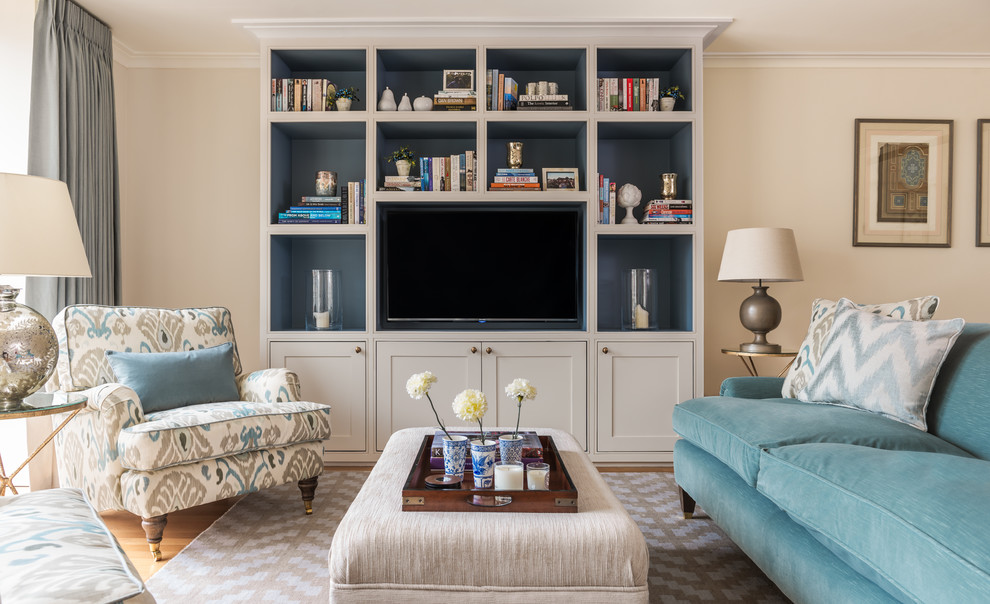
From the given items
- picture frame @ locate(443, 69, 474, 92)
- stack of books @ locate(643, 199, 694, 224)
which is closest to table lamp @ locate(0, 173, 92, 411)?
picture frame @ locate(443, 69, 474, 92)

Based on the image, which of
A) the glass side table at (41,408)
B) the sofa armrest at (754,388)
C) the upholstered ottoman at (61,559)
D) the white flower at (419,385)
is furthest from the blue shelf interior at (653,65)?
the upholstered ottoman at (61,559)

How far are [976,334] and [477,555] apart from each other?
5.90 ft

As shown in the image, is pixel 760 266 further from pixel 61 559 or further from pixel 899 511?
pixel 61 559

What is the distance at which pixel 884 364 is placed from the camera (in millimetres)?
1947

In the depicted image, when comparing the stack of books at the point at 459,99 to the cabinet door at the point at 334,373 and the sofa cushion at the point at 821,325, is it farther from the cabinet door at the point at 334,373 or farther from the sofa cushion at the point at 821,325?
the sofa cushion at the point at 821,325

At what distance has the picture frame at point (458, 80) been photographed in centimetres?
348

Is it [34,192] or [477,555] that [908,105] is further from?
[34,192]

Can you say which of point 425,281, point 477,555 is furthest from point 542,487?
point 425,281

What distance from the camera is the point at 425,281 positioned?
3584 millimetres

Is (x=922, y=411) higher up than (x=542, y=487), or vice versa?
(x=922, y=411)

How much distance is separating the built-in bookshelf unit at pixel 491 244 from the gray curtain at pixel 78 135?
0.88 m

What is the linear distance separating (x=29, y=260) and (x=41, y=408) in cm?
46

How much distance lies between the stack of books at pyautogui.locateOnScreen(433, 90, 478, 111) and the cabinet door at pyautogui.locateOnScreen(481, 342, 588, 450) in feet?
4.49

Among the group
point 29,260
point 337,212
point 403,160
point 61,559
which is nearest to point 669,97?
point 403,160
